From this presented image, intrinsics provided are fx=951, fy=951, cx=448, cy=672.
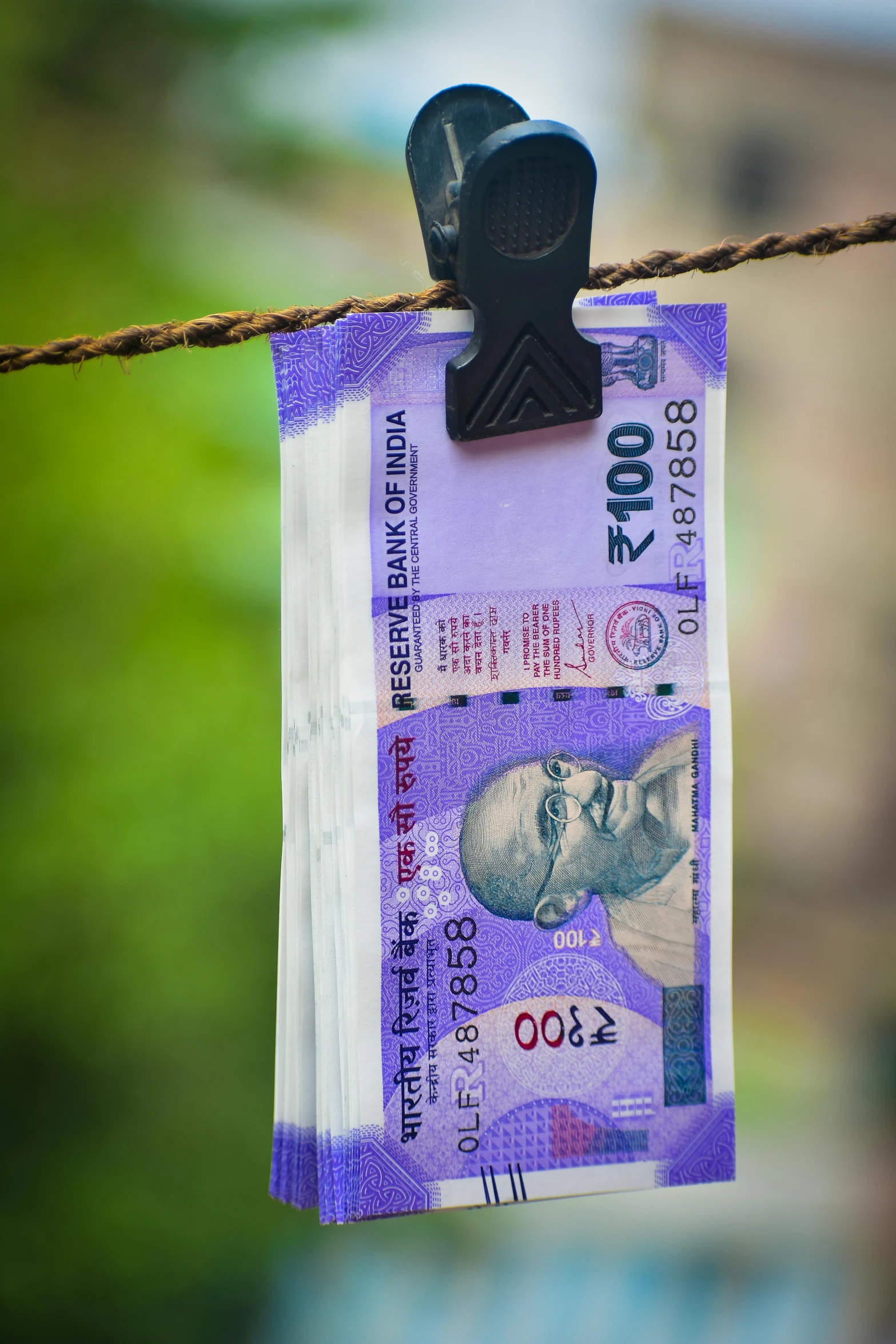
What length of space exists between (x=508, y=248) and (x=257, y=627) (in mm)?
391

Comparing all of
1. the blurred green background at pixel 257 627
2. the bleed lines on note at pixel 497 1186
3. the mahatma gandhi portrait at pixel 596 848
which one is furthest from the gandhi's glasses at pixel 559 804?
the blurred green background at pixel 257 627

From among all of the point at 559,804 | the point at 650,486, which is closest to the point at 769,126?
the point at 650,486

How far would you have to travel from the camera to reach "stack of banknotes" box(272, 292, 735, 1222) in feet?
1.31

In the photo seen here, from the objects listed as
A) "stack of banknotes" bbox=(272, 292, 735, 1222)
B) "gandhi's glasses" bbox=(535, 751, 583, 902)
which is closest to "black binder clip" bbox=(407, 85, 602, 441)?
"stack of banknotes" bbox=(272, 292, 735, 1222)

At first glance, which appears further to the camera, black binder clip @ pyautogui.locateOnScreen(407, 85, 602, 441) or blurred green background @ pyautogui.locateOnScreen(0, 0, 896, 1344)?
blurred green background @ pyautogui.locateOnScreen(0, 0, 896, 1344)

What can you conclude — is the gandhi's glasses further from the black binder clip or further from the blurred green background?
the blurred green background

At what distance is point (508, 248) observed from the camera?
0.36m

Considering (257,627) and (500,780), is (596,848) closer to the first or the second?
(500,780)

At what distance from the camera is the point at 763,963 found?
2.38 feet

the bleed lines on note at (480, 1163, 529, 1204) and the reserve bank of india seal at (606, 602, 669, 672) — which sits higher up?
the reserve bank of india seal at (606, 602, 669, 672)

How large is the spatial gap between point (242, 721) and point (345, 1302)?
0.43 metres

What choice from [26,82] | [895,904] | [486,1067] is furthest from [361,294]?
[895,904]
